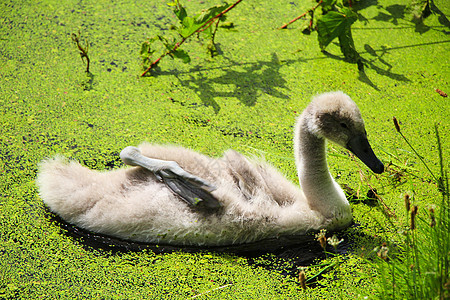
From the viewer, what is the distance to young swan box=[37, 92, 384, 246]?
243 centimetres

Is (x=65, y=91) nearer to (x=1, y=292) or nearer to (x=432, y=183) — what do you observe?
(x=1, y=292)

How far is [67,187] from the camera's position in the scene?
2.49m

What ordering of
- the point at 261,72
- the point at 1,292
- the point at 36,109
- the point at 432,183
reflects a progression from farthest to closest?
the point at 261,72 < the point at 36,109 < the point at 432,183 < the point at 1,292

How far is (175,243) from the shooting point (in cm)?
248

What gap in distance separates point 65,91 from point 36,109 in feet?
0.84

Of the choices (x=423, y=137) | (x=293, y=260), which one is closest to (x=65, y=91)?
(x=293, y=260)

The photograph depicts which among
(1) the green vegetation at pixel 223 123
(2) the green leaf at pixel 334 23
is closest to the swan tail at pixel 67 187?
(1) the green vegetation at pixel 223 123

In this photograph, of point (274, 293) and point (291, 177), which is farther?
point (291, 177)

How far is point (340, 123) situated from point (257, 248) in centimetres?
79

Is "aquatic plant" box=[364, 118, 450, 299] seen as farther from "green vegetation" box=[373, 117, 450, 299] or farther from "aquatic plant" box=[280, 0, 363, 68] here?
"aquatic plant" box=[280, 0, 363, 68]

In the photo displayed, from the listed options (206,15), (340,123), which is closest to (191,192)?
(340,123)

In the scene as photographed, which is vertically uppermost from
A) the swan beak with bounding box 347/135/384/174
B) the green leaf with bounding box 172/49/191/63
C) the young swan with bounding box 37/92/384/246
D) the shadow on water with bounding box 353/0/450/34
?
the shadow on water with bounding box 353/0/450/34

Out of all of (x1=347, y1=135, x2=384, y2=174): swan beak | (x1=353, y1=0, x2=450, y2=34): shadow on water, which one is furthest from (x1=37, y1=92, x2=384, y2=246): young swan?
(x1=353, y1=0, x2=450, y2=34): shadow on water

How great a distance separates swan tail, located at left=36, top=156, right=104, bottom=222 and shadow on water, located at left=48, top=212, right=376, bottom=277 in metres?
0.10
